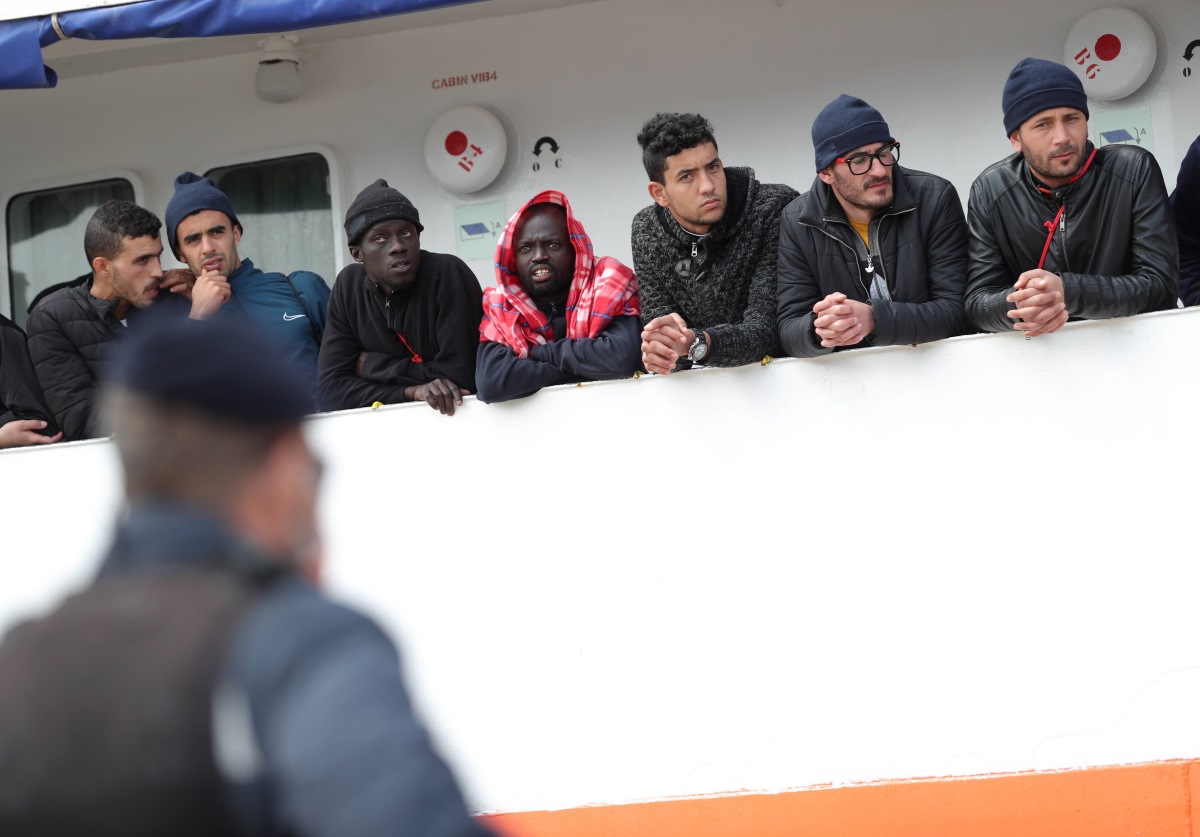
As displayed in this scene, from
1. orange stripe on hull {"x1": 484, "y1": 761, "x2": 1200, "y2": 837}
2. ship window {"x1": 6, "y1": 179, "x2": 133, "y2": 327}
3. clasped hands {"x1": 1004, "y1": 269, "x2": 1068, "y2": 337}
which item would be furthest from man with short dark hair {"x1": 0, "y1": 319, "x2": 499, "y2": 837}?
ship window {"x1": 6, "y1": 179, "x2": 133, "y2": 327}

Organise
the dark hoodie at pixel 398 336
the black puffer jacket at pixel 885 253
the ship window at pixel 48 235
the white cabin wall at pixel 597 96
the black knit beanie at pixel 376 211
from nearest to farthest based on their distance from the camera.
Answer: the black puffer jacket at pixel 885 253
the dark hoodie at pixel 398 336
the black knit beanie at pixel 376 211
the white cabin wall at pixel 597 96
the ship window at pixel 48 235

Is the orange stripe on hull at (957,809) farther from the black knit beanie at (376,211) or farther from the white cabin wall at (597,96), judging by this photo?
the white cabin wall at (597,96)

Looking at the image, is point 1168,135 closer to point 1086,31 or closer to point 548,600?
point 1086,31

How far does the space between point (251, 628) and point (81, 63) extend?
6.20 m

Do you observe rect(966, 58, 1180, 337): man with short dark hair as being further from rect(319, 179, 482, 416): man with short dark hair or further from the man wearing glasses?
rect(319, 179, 482, 416): man with short dark hair

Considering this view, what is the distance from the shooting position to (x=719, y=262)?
14.5 feet

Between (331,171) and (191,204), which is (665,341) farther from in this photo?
(331,171)

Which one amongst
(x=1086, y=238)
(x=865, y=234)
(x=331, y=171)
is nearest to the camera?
(x=1086, y=238)

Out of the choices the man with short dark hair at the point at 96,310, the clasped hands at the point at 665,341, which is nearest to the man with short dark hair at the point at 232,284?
the man with short dark hair at the point at 96,310

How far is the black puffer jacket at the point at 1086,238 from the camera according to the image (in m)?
3.81

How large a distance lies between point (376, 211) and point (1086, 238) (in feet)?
7.76

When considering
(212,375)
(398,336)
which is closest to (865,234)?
(398,336)

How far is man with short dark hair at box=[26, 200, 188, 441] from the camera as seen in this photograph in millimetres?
5129

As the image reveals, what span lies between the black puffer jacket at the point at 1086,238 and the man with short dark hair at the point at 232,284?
2.46 m
